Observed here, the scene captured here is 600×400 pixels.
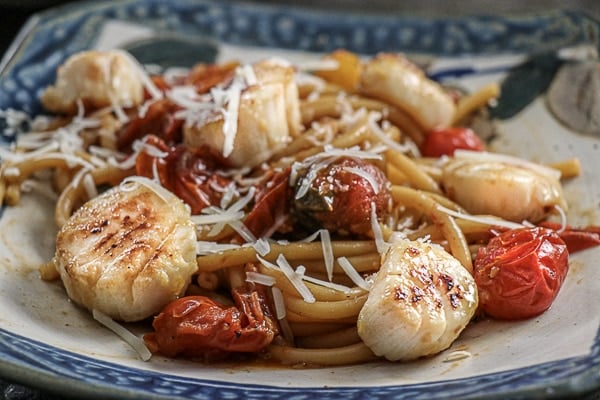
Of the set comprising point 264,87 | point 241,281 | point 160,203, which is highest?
point 264,87

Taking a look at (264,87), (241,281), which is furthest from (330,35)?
(241,281)

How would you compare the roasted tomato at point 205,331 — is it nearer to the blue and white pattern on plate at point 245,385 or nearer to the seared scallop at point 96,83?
the blue and white pattern on plate at point 245,385

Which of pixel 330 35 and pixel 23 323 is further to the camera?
pixel 330 35

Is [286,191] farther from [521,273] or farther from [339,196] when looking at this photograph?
[521,273]

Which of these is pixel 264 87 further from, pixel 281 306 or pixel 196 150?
pixel 281 306

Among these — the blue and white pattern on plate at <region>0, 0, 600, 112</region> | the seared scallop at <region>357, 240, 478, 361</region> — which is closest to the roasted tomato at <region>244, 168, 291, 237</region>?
the seared scallop at <region>357, 240, 478, 361</region>
